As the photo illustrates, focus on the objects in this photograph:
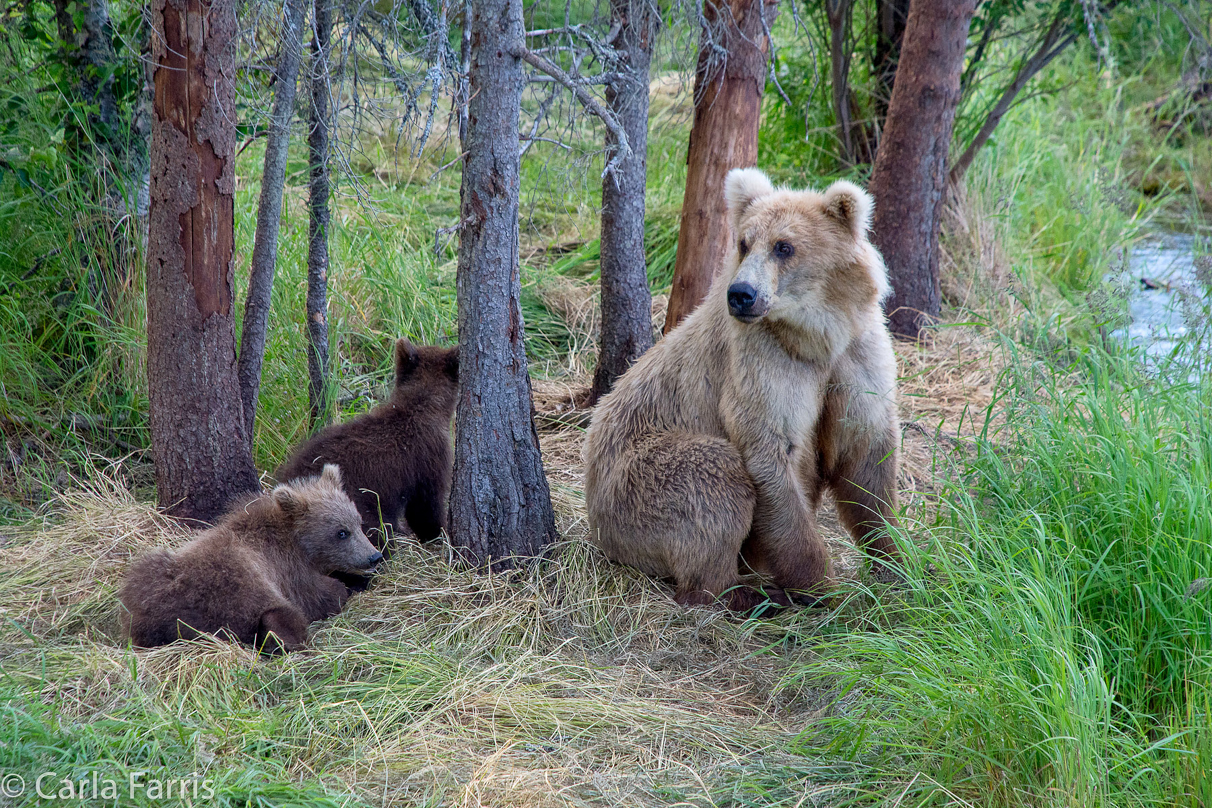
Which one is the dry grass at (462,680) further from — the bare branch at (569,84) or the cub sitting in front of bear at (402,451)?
the bare branch at (569,84)

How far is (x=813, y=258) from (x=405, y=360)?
2.24 m

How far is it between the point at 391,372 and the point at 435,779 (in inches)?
155

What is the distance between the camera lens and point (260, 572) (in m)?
3.88

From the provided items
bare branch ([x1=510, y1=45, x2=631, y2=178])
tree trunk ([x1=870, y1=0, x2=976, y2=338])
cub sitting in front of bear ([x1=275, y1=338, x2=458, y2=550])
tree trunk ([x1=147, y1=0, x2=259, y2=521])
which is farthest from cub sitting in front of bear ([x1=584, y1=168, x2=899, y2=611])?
tree trunk ([x1=870, y1=0, x2=976, y2=338])

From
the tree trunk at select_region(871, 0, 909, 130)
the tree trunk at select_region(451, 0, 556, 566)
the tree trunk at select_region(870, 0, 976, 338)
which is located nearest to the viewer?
the tree trunk at select_region(451, 0, 556, 566)

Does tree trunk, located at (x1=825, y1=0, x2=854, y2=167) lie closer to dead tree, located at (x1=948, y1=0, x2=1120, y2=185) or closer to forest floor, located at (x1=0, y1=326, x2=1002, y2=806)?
dead tree, located at (x1=948, y1=0, x2=1120, y2=185)

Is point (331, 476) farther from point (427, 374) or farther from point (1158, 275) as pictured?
point (1158, 275)

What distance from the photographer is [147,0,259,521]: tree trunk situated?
14.4 feet

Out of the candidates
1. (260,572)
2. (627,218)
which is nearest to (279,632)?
(260,572)

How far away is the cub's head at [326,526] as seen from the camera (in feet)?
13.7

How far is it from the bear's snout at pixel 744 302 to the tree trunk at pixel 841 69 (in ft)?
16.4

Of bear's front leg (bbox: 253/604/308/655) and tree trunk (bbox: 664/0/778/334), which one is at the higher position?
tree trunk (bbox: 664/0/778/334)
